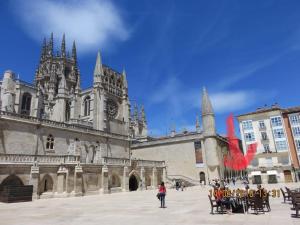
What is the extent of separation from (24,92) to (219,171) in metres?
40.5

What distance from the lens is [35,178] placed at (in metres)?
21.0

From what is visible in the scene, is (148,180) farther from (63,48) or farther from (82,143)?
(63,48)

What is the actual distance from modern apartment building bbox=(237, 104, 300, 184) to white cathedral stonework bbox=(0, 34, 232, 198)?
6.47 meters

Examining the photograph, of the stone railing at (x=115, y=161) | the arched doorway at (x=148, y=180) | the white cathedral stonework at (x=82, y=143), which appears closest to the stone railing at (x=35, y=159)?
the white cathedral stonework at (x=82, y=143)

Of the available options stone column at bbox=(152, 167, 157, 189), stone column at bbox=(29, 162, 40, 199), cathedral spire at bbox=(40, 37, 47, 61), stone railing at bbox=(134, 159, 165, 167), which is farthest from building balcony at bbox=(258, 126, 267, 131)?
cathedral spire at bbox=(40, 37, 47, 61)

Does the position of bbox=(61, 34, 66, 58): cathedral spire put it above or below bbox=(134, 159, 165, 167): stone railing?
above

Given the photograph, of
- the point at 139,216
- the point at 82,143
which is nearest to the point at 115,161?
the point at 82,143

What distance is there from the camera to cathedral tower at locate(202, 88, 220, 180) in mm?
40406

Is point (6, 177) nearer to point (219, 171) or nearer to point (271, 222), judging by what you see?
point (271, 222)

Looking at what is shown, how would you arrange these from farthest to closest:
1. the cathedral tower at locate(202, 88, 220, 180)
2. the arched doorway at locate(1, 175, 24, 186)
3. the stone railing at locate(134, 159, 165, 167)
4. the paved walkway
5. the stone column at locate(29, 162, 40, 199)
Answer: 1. the cathedral tower at locate(202, 88, 220, 180)
2. the stone railing at locate(134, 159, 165, 167)
3. the stone column at locate(29, 162, 40, 199)
4. the arched doorway at locate(1, 175, 24, 186)
5. the paved walkway

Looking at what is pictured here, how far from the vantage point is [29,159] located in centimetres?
2131

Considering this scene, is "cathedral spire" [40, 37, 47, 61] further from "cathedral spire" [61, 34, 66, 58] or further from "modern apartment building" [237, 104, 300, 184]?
"modern apartment building" [237, 104, 300, 184]

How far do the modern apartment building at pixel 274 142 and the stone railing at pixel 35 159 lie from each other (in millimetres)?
32660

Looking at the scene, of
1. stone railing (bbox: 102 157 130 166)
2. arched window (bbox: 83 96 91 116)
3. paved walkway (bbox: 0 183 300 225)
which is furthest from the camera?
arched window (bbox: 83 96 91 116)
